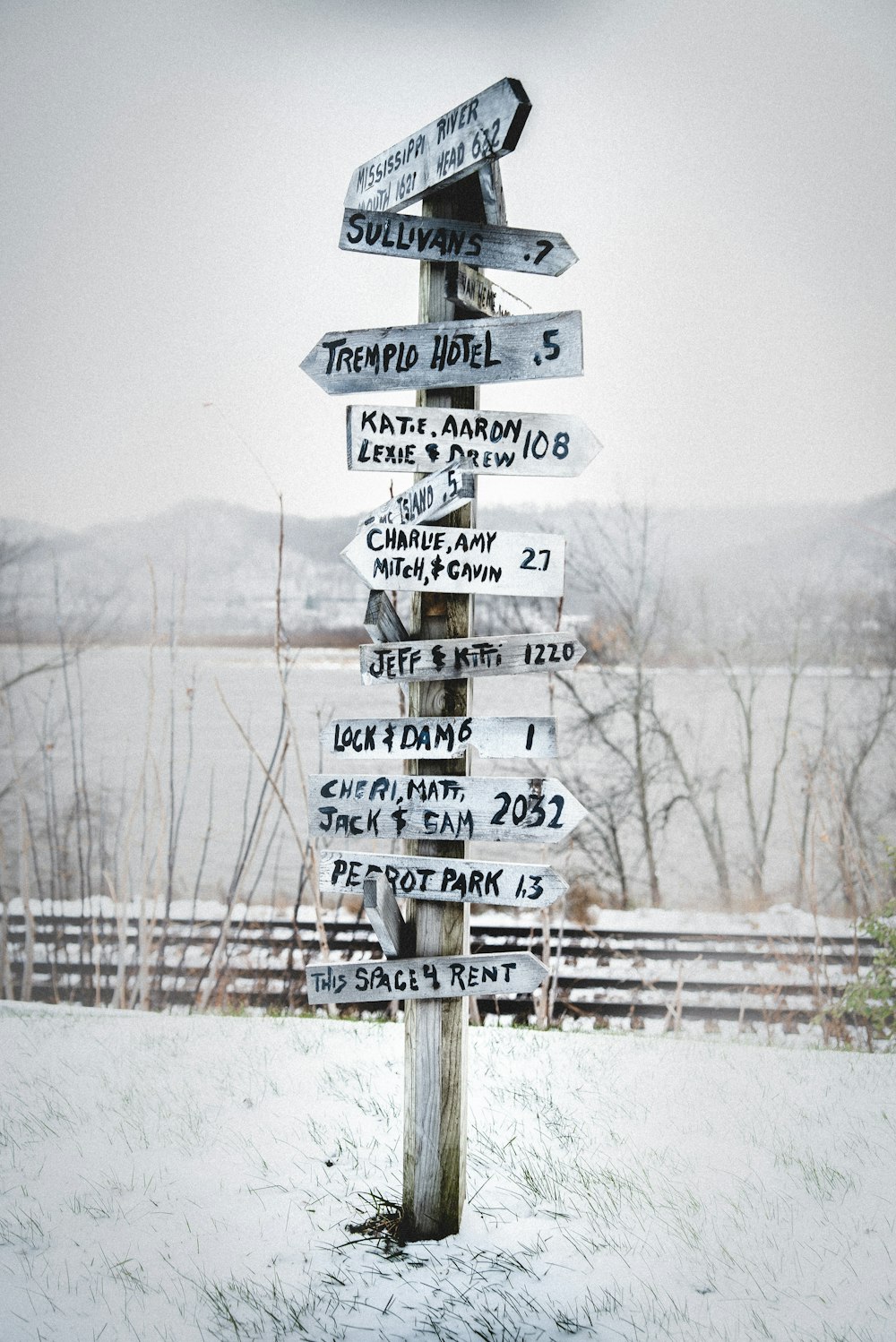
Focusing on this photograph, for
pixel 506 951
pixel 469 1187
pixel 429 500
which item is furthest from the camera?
pixel 506 951

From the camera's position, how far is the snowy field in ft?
7.02

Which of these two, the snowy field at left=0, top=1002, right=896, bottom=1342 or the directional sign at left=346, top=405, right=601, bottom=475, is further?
the directional sign at left=346, top=405, right=601, bottom=475

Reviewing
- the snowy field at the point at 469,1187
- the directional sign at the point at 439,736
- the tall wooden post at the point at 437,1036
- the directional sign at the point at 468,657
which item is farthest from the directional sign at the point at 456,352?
the snowy field at the point at 469,1187

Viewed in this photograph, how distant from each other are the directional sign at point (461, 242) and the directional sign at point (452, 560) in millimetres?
717

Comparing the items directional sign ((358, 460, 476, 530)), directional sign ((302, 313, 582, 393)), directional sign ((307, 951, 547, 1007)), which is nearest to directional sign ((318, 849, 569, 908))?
directional sign ((307, 951, 547, 1007))

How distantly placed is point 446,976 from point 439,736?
621mm

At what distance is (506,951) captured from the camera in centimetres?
515

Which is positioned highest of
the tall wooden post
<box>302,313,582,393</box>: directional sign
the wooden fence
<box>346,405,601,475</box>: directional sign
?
<box>302,313,582,393</box>: directional sign

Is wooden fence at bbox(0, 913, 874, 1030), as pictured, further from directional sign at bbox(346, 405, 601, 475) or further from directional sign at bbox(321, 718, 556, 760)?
directional sign at bbox(346, 405, 601, 475)

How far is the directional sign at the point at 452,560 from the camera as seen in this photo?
93.4 inches

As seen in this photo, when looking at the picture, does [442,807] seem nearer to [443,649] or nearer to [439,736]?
[439,736]

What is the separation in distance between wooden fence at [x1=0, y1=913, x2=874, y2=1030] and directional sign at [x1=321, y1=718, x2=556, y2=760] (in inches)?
113

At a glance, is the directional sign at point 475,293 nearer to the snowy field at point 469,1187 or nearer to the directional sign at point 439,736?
the directional sign at point 439,736

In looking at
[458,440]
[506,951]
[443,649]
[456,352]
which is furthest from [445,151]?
[506,951]
